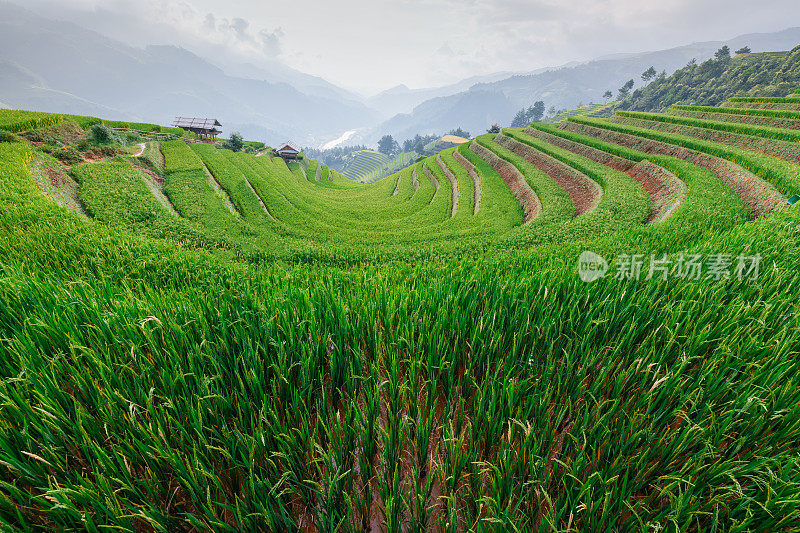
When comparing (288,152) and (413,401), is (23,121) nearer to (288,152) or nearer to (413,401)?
(413,401)

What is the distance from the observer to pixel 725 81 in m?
75.5

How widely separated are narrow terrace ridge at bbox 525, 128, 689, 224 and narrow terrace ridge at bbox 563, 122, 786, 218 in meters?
2.13

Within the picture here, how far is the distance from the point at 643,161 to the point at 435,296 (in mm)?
26393

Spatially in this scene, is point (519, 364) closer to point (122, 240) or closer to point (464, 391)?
point (464, 391)

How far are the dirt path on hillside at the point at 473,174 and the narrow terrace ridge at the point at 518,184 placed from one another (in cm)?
197

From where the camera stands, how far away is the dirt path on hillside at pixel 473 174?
2589cm

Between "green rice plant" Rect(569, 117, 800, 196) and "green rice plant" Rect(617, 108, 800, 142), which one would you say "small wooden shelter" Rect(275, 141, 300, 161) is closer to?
"green rice plant" Rect(569, 117, 800, 196)

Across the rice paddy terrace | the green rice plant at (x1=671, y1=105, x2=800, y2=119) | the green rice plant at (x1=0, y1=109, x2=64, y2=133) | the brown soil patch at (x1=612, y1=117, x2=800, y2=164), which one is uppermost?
the green rice plant at (x1=0, y1=109, x2=64, y2=133)

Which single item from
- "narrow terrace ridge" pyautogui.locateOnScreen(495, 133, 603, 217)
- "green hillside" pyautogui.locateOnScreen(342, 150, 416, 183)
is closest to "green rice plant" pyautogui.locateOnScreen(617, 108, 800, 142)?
"narrow terrace ridge" pyautogui.locateOnScreen(495, 133, 603, 217)

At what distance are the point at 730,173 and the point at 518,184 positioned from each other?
12865 millimetres

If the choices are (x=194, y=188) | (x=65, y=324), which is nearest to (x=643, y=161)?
(x=65, y=324)

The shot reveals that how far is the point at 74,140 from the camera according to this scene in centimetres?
1908

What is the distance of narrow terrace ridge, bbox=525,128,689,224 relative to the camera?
14897 millimetres

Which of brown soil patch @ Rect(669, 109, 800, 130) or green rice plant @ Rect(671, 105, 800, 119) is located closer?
brown soil patch @ Rect(669, 109, 800, 130)
